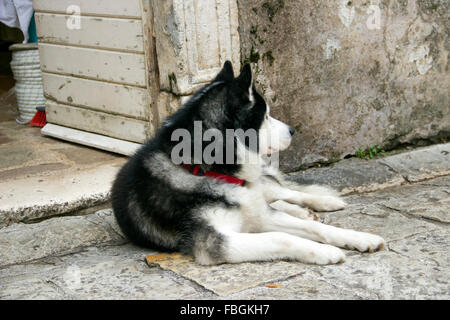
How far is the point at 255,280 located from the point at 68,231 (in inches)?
55.0

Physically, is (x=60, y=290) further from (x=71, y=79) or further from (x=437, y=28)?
(x=437, y=28)

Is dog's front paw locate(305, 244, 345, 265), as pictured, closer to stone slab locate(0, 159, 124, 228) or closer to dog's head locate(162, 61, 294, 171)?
dog's head locate(162, 61, 294, 171)

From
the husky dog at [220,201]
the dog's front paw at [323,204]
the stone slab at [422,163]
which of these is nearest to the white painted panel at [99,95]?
the husky dog at [220,201]

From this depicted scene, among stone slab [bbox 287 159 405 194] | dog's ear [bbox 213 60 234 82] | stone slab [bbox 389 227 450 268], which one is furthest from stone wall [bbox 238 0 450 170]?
stone slab [bbox 389 227 450 268]

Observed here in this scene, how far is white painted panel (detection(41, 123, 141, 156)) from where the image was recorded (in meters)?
4.41

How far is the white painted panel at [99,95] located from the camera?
14.0ft

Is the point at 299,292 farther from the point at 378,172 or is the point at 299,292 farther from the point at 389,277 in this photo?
the point at 378,172

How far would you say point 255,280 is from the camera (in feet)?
8.32

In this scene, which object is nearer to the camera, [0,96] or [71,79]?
[71,79]

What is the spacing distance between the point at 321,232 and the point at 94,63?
2702mm

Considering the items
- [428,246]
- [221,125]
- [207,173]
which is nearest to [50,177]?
[207,173]

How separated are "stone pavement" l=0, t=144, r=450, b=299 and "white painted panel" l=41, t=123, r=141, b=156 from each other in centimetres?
91

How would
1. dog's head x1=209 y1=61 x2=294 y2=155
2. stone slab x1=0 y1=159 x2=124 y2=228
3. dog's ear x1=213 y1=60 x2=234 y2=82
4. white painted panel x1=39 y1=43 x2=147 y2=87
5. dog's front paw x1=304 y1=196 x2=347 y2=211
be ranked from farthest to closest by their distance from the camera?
white painted panel x1=39 y1=43 x2=147 y2=87 < dog's front paw x1=304 y1=196 x2=347 y2=211 < stone slab x1=0 y1=159 x2=124 y2=228 < dog's ear x1=213 y1=60 x2=234 y2=82 < dog's head x1=209 y1=61 x2=294 y2=155

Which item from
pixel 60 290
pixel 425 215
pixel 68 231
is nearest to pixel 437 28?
pixel 425 215
